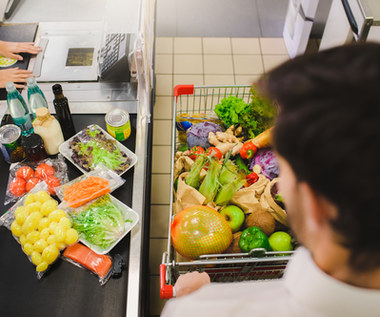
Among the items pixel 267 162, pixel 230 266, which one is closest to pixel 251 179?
pixel 267 162

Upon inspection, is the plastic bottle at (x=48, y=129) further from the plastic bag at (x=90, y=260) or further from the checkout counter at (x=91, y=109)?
the plastic bag at (x=90, y=260)

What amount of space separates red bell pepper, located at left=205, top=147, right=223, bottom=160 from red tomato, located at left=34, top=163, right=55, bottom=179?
0.78m

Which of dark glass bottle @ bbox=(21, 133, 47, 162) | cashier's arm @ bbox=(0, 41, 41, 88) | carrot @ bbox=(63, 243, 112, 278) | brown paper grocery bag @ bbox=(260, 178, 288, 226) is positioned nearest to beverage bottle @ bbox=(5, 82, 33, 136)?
dark glass bottle @ bbox=(21, 133, 47, 162)

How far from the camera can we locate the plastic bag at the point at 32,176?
1.72 metres

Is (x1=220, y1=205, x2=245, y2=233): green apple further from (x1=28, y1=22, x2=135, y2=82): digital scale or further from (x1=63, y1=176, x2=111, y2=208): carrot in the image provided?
(x1=28, y1=22, x2=135, y2=82): digital scale

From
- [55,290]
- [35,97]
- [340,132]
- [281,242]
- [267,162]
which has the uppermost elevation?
[340,132]

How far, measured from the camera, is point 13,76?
7.04 ft

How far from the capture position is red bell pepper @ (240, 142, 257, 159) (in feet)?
6.15

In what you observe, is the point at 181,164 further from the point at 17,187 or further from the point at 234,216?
the point at 17,187

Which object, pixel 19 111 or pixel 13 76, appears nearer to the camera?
pixel 19 111

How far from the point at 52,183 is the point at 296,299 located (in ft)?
4.41

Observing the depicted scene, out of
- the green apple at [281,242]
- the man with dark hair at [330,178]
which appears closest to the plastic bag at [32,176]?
the green apple at [281,242]

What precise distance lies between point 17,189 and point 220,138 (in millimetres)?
1046

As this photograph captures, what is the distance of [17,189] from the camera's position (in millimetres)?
1710
